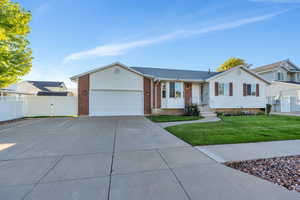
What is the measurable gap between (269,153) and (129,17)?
11606mm

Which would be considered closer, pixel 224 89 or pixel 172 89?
pixel 172 89

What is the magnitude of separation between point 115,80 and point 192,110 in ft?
24.5

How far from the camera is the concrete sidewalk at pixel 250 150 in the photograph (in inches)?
135

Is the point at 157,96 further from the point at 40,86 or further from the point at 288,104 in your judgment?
the point at 40,86

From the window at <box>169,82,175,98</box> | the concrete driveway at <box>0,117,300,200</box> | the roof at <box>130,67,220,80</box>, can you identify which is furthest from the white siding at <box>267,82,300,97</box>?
the concrete driveway at <box>0,117,300,200</box>

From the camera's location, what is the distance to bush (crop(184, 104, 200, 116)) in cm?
1133

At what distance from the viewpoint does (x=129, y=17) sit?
1027cm

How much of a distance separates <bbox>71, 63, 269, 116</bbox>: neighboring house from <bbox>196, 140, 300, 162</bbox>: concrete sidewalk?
7741 millimetres

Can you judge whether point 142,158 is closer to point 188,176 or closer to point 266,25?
point 188,176

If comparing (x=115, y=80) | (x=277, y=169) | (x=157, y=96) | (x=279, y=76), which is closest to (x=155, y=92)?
(x=157, y=96)

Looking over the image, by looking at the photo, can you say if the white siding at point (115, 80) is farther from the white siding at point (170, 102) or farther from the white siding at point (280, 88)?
the white siding at point (280, 88)

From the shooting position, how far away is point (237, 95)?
1264 centimetres

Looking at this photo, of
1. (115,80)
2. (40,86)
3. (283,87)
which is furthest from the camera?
(40,86)

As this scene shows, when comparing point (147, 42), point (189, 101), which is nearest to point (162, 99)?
point (189, 101)
